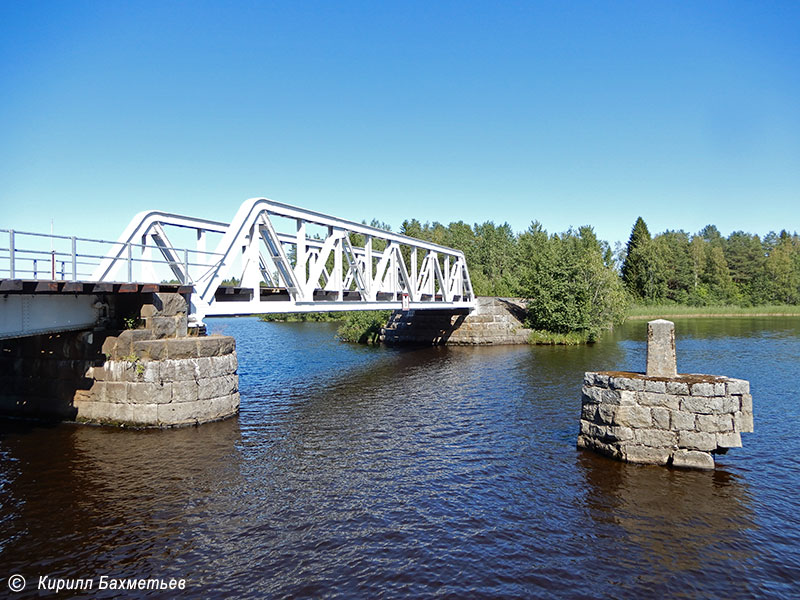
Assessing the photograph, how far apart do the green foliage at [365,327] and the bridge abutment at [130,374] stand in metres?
32.2

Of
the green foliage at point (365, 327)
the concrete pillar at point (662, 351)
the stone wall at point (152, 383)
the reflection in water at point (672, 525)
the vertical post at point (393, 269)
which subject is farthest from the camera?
the green foliage at point (365, 327)

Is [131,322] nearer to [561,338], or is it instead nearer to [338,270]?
[338,270]

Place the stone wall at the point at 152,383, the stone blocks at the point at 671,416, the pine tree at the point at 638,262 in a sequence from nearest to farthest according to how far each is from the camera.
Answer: the stone blocks at the point at 671,416 → the stone wall at the point at 152,383 → the pine tree at the point at 638,262

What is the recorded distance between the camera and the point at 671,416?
1179cm

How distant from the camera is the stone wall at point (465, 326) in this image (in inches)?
1852

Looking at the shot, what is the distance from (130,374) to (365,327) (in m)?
35.0

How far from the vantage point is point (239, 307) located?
19062mm

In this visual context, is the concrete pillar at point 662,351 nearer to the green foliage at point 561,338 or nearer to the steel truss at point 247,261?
the steel truss at point 247,261

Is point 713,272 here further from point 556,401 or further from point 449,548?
point 449,548

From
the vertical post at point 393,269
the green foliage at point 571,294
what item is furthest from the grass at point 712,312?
the vertical post at point 393,269

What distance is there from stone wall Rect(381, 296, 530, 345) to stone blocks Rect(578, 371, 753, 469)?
34095mm

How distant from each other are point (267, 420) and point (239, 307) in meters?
4.36

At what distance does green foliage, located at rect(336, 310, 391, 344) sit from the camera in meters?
50.0

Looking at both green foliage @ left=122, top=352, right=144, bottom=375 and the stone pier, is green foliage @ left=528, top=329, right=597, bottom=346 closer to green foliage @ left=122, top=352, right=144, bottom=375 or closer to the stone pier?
the stone pier
